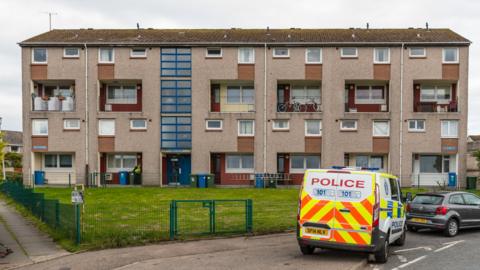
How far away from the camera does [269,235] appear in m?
13.9

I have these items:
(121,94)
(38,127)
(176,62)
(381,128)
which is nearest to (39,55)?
(38,127)

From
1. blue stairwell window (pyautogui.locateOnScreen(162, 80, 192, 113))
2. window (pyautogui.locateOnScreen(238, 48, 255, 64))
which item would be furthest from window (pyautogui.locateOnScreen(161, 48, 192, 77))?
window (pyautogui.locateOnScreen(238, 48, 255, 64))

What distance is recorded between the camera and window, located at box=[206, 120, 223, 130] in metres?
32.4

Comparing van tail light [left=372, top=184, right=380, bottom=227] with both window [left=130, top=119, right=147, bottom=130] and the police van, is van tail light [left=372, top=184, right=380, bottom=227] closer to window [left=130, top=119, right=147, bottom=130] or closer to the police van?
the police van

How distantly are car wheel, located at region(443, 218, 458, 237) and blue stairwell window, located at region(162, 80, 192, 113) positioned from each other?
20939 millimetres

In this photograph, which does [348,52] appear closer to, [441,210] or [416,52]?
[416,52]

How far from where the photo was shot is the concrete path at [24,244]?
35.1 ft

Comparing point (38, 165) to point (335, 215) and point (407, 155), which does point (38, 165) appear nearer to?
point (407, 155)

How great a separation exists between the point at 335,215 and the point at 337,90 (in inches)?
913

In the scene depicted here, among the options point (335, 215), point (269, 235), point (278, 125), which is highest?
point (278, 125)

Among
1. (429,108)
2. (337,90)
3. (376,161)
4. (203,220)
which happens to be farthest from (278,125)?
(203,220)

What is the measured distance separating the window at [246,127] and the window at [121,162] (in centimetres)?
826

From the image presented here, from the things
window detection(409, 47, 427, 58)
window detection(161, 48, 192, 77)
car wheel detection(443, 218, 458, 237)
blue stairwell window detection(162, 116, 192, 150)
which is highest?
window detection(409, 47, 427, 58)

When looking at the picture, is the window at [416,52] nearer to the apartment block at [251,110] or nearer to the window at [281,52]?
the apartment block at [251,110]
